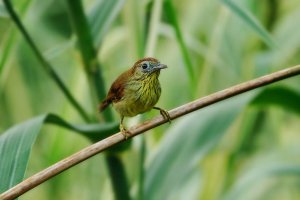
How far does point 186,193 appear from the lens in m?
3.07

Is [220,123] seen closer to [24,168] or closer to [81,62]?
[81,62]

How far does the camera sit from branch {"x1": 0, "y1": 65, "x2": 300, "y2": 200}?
56.2 inches

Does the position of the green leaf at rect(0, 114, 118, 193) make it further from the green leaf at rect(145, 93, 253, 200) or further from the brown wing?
the green leaf at rect(145, 93, 253, 200)

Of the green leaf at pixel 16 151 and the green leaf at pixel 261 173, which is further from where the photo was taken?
the green leaf at pixel 261 173

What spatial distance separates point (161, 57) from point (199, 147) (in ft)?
4.67

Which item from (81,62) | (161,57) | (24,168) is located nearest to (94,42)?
(81,62)

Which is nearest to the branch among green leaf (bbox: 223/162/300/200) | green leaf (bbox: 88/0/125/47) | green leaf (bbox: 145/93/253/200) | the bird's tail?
the bird's tail

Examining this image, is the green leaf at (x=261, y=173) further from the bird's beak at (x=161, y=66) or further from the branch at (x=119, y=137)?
the branch at (x=119, y=137)

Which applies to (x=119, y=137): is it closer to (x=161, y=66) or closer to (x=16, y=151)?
(x=16, y=151)

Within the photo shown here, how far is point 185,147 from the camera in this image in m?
2.47

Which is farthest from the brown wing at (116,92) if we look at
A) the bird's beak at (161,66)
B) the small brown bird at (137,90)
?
the bird's beak at (161,66)

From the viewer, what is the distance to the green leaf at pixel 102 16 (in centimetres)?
220

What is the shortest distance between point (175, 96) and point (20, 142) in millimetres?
1801

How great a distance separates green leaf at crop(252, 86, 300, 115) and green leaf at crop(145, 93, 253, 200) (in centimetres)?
8
